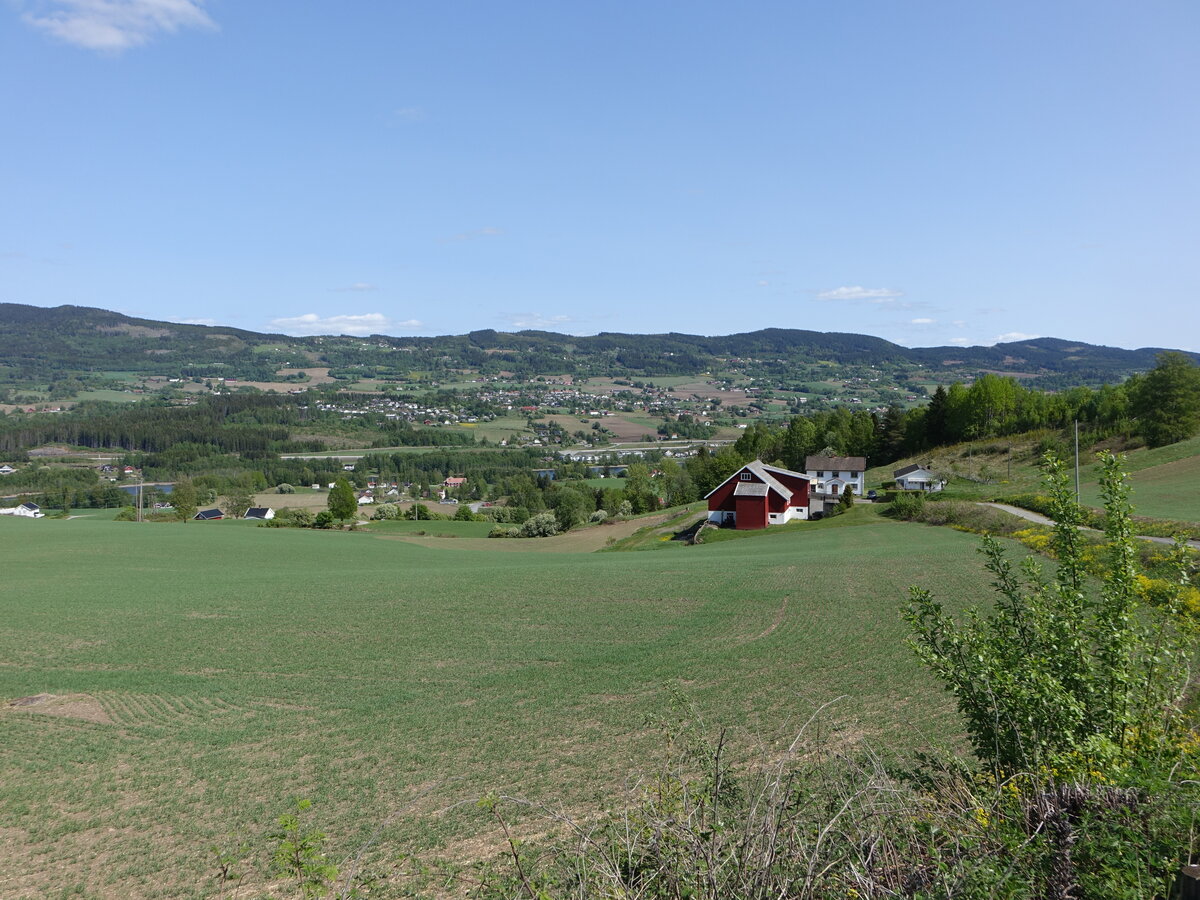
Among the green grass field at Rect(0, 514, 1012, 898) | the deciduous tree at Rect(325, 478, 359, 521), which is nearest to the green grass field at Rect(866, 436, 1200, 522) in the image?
the green grass field at Rect(0, 514, 1012, 898)

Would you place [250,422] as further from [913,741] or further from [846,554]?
[913,741]

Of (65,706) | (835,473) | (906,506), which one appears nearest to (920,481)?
(835,473)

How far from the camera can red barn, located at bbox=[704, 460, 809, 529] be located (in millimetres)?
58906

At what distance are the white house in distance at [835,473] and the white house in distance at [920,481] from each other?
3484mm

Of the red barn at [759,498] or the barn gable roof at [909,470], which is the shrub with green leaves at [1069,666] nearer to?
the red barn at [759,498]

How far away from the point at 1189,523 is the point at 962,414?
184 feet

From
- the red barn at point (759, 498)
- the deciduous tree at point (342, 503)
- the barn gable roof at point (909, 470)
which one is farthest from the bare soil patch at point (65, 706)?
the barn gable roof at point (909, 470)

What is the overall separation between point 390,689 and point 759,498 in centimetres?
4350

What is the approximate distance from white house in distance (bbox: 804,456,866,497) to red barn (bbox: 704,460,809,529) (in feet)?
31.2

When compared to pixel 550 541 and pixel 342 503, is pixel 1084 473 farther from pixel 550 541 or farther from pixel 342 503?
pixel 342 503

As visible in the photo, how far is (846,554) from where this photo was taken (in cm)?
3906

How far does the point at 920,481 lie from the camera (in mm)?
68562

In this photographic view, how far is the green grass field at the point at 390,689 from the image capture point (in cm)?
1157

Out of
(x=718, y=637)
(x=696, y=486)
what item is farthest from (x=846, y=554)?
(x=696, y=486)
